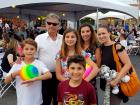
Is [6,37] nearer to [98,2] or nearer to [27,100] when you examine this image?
[98,2]

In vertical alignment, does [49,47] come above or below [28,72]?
above

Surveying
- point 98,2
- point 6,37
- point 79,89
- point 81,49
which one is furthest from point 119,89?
point 98,2

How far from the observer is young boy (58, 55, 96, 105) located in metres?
2.83

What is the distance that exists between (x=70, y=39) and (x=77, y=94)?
756 mm

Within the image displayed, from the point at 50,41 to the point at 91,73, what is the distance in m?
0.73

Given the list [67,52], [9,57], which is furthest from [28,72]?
Answer: [9,57]

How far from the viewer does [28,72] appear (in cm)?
328

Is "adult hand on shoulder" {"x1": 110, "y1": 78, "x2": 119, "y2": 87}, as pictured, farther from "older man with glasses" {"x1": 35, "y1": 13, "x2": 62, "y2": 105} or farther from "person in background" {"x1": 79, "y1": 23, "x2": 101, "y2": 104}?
"older man with glasses" {"x1": 35, "y1": 13, "x2": 62, "y2": 105}

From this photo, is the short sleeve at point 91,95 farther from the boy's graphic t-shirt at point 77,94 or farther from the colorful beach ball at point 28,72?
the colorful beach ball at point 28,72

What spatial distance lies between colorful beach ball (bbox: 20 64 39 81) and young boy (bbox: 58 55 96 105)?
49cm

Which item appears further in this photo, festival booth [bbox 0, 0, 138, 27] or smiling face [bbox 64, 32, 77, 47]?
festival booth [bbox 0, 0, 138, 27]

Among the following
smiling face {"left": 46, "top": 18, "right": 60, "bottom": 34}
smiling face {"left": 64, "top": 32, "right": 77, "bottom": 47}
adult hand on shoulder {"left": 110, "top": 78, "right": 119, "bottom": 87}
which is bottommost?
adult hand on shoulder {"left": 110, "top": 78, "right": 119, "bottom": 87}

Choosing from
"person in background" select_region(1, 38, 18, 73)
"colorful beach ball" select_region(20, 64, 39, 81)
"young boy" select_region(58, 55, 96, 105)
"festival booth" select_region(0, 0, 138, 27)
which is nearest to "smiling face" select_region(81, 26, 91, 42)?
"colorful beach ball" select_region(20, 64, 39, 81)

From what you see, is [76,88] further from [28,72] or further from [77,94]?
[28,72]
